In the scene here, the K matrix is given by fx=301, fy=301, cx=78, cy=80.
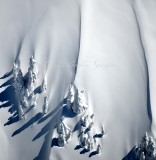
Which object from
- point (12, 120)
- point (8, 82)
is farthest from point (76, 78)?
point (12, 120)

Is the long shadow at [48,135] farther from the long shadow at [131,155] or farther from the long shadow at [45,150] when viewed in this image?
the long shadow at [131,155]

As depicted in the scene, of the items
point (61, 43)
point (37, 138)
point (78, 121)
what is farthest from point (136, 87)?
point (37, 138)

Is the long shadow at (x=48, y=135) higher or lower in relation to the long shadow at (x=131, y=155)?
higher

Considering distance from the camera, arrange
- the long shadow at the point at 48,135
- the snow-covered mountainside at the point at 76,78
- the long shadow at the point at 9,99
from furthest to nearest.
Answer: the long shadow at the point at 9,99 < the snow-covered mountainside at the point at 76,78 < the long shadow at the point at 48,135

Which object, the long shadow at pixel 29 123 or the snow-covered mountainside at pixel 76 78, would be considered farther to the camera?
the long shadow at pixel 29 123

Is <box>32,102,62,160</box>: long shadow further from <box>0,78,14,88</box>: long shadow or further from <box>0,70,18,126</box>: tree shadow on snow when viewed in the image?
<box>0,78,14,88</box>: long shadow

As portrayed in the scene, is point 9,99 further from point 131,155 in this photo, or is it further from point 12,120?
point 131,155

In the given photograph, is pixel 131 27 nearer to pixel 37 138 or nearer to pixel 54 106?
pixel 54 106

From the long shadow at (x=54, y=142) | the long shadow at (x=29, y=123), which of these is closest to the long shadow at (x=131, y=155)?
the long shadow at (x=54, y=142)

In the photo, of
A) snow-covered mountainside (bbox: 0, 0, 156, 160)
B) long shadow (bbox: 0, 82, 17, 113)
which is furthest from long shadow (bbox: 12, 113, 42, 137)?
long shadow (bbox: 0, 82, 17, 113)
